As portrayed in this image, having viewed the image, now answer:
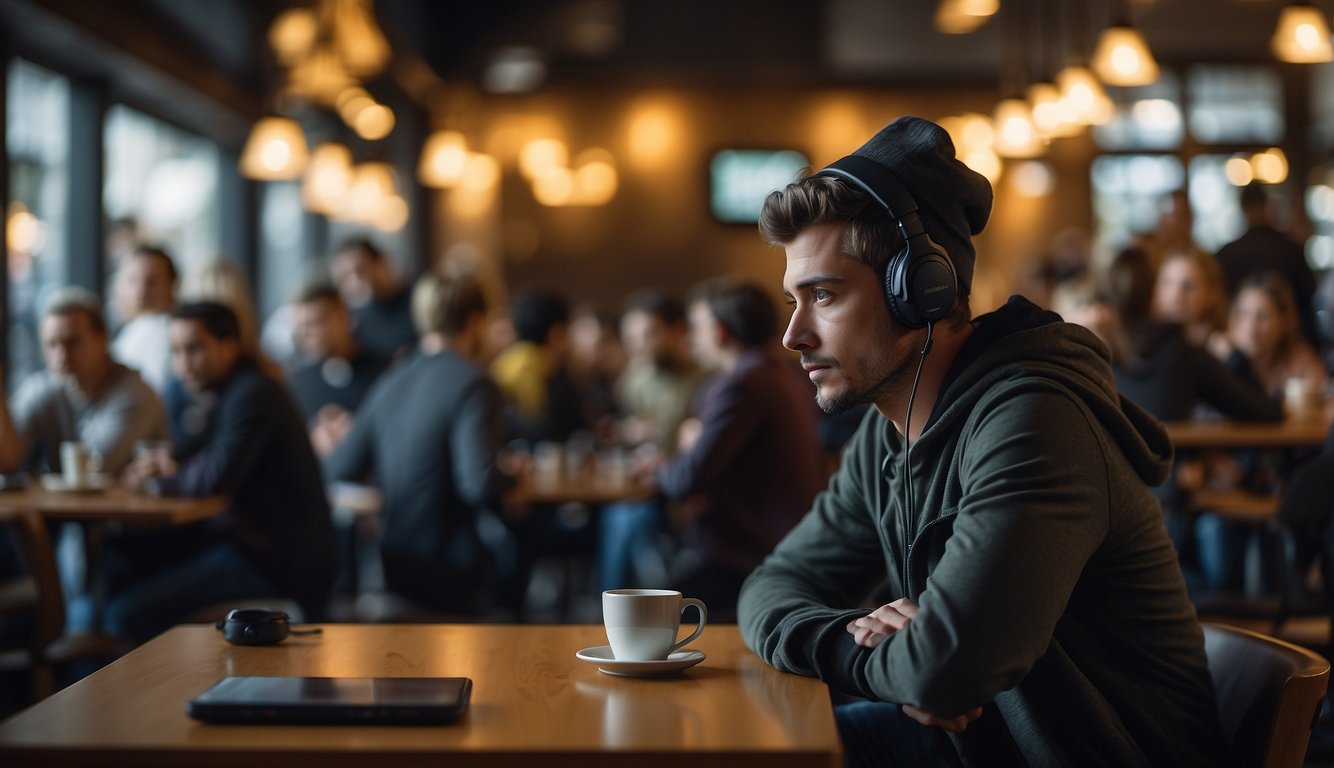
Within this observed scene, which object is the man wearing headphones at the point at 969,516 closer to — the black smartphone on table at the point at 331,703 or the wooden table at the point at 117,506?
the black smartphone on table at the point at 331,703

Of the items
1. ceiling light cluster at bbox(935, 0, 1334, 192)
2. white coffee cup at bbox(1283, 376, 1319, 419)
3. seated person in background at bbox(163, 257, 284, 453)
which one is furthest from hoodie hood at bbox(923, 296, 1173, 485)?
white coffee cup at bbox(1283, 376, 1319, 419)

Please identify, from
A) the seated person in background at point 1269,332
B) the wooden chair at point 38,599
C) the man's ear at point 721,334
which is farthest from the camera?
the seated person in background at point 1269,332

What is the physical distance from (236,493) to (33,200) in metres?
2.49

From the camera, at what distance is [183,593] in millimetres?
3383

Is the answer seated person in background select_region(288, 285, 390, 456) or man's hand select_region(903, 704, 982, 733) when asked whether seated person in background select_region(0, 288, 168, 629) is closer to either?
seated person in background select_region(288, 285, 390, 456)

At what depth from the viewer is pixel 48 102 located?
560cm

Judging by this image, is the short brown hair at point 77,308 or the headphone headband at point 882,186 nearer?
the headphone headband at point 882,186

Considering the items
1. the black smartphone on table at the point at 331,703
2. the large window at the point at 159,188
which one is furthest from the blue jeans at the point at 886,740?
the large window at the point at 159,188

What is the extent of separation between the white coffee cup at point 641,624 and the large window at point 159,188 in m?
4.57

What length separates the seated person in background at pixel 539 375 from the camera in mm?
5832

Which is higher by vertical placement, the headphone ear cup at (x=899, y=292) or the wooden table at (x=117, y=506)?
the headphone ear cup at (x=899, y=292)

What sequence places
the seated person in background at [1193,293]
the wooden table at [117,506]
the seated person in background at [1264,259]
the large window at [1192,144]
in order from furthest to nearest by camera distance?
1. the large window at [1192,144]
2. the seated person in background at [1264,259]
3. the seated person in background at [1193,293]
4. the wooden table at [117,506]

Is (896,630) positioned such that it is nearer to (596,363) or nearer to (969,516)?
(969,516)

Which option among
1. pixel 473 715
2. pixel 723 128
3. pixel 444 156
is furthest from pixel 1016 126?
pixel 473 715
